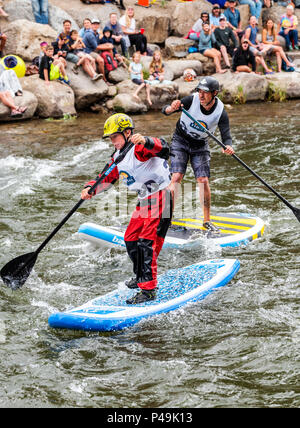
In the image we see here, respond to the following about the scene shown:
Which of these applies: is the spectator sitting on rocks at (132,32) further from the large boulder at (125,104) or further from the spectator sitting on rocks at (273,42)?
the spectator sitting on rocks at (273,42)

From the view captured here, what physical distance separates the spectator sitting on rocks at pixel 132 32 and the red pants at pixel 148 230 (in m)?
10.7

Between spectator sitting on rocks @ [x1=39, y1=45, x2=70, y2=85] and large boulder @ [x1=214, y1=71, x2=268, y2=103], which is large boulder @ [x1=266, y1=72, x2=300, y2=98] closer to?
large boulder @ [x1=214, y1=71, x2=268, y2=103]

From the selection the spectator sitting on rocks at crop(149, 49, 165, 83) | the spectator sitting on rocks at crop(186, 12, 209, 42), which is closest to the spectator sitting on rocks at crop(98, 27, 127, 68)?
the spectator sitting on rocks at crop(149, 49, 165, 83)

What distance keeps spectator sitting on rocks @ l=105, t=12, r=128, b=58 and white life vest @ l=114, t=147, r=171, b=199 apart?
10.2 m

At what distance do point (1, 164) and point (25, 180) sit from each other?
918mm

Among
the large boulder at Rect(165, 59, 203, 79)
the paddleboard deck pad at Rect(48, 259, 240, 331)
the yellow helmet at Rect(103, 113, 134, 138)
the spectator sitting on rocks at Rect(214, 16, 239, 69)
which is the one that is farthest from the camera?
the spectator sitting on rocks at Rect(214, 16, 239, 69)

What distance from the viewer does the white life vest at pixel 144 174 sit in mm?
4523

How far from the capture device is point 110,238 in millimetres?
6066

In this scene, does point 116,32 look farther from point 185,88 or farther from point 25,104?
point 25,104

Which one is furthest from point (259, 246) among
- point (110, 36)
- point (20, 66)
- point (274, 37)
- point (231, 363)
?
point (274, 37)

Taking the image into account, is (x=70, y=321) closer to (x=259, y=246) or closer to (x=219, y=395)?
(x=219, y=395)

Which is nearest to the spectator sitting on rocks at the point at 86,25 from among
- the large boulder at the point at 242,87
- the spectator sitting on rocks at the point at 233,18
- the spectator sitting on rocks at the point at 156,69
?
the spectator sitting on rocks at the point at 156,69

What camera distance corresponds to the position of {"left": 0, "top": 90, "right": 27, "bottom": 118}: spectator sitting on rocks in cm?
1135
